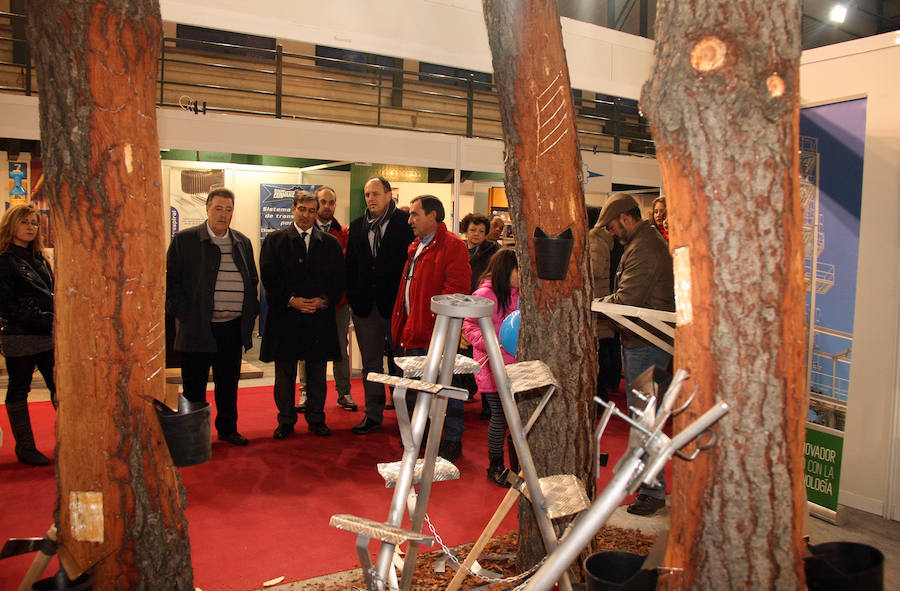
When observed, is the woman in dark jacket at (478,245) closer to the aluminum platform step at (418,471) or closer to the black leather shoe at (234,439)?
the black leather shoe at (234,439)

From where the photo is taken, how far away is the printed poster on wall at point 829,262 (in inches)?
141

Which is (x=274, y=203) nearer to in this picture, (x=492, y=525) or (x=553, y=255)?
(x=553, y=255)

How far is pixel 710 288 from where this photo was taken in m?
1.63

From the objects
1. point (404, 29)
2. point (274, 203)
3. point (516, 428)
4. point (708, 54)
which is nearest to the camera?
point (708, 54)

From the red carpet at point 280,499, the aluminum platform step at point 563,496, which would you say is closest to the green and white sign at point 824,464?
the red carpet at point 280,499

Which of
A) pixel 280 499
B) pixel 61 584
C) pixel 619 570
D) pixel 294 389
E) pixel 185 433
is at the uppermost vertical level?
pixel 185 433

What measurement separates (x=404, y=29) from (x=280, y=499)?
4.36 metres

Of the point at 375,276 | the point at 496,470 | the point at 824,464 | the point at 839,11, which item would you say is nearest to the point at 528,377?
the point at 496,470

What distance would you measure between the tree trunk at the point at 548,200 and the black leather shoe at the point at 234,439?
8.21 feet

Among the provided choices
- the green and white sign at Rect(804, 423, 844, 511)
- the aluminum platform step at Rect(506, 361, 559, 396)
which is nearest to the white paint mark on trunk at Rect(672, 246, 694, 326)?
the aluminum platform step at Rect(506, 361, 559, 396)

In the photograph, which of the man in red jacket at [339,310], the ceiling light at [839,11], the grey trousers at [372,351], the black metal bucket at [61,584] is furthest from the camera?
the ceiling light at [839,11]

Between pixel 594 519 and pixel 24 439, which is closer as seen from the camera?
pixel 594 519

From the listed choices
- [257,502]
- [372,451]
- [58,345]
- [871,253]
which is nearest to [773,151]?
[58,345]

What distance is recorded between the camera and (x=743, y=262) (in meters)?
1.60
